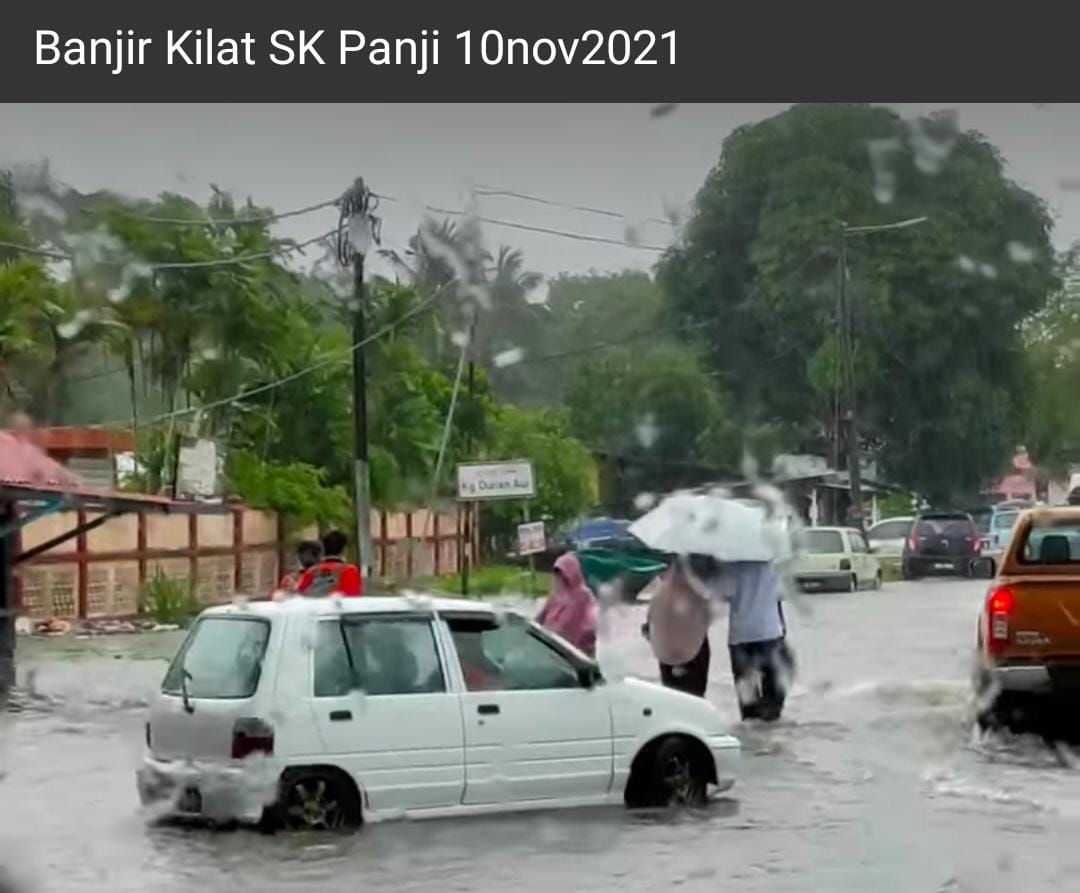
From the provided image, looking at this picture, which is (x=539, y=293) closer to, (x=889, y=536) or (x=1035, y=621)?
(x=1035, y=621)

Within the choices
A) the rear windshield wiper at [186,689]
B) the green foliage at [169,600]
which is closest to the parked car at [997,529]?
the green foliage at [169,600]

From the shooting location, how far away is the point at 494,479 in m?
23.8

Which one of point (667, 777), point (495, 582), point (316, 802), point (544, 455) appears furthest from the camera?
point (544, 455)

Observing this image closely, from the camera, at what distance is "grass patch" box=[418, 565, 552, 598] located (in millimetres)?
23969

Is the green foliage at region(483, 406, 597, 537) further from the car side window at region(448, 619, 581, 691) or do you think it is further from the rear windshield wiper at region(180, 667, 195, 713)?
the rear windshield wiper at region(180, 667, 195, 713)

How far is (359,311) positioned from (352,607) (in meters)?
14.3

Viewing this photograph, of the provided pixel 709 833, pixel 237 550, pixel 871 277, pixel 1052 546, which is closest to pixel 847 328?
pixel 871 277

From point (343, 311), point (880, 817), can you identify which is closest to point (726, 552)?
point (880, 817)

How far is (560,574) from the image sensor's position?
12.9 meters

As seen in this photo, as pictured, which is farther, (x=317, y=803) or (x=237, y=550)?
(x=237, y=550)

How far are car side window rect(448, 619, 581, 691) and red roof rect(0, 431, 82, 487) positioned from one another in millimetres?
7504

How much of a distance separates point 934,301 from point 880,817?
23.7m

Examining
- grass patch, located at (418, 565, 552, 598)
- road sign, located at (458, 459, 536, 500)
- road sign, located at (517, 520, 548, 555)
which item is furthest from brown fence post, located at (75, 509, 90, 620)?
road sign, located at (517, 520, 548, 555)

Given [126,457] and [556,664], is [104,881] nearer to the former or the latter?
[556,664]
